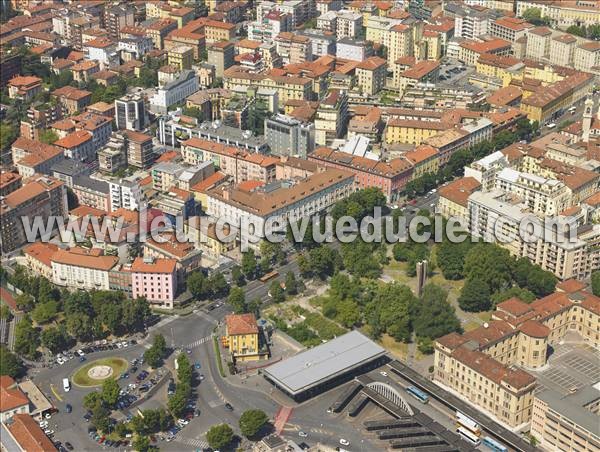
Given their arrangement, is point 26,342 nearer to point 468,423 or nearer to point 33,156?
point 33,156

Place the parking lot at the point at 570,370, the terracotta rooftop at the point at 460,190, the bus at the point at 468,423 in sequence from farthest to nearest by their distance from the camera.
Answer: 1. the terracotta rooftop at the point at 460,190
2. the parking lot at the point at 570,370
3. the bus at the point at 468,423

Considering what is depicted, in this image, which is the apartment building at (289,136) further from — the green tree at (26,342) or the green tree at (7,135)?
the green tree at (26,342)

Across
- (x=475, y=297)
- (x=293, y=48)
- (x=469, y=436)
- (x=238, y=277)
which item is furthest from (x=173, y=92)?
(x=469, y=436)

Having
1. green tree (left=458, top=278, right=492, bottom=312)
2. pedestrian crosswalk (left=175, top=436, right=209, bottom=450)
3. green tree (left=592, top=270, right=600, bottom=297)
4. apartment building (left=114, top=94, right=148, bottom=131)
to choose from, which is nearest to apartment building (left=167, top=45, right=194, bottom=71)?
apartment building (left=114, top=94, right=148, bottom=131)

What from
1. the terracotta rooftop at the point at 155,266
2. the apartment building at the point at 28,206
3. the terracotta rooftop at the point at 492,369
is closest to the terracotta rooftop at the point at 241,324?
the terracotta rooftop at the point at 155,266

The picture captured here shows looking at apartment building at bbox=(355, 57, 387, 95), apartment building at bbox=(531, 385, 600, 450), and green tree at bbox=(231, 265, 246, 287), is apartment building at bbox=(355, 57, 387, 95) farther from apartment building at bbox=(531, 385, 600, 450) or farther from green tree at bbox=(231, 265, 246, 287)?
apartment building at bbox=(531, 385, 600, 450)

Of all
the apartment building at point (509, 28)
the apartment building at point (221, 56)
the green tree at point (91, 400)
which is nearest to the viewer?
A: the green tree at point (91, 400)
